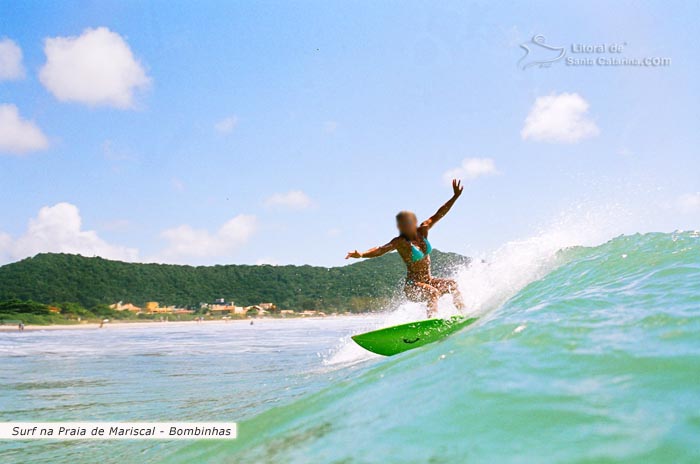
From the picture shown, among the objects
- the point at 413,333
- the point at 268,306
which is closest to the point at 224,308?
the point at 268,306

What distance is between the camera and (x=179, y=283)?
10694 centimetres

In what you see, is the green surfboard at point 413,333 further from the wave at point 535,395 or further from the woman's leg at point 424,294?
the wave at point 535,395

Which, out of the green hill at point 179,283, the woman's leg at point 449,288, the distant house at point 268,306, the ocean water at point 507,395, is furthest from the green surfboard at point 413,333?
the distant house at point 268,306

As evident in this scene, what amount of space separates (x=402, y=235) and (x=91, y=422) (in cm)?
454

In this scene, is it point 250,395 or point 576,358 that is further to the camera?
point 250,395

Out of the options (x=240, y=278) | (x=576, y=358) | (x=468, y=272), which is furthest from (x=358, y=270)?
(x=576, y=358)

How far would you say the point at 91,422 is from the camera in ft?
19.1

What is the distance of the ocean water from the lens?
271 cm

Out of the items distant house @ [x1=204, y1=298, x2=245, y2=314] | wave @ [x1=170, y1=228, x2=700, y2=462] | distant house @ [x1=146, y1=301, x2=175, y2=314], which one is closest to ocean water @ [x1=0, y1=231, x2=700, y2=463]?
wave @ [x1=170, y1=228, x2=700, y2=462]

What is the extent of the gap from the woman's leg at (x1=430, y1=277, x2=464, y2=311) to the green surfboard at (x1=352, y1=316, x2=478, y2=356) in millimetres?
793

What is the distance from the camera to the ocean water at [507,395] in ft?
8.88

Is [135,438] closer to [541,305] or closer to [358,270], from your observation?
[541,305]

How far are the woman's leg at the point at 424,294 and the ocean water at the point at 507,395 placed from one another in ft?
0.78

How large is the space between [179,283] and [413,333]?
106 metres
